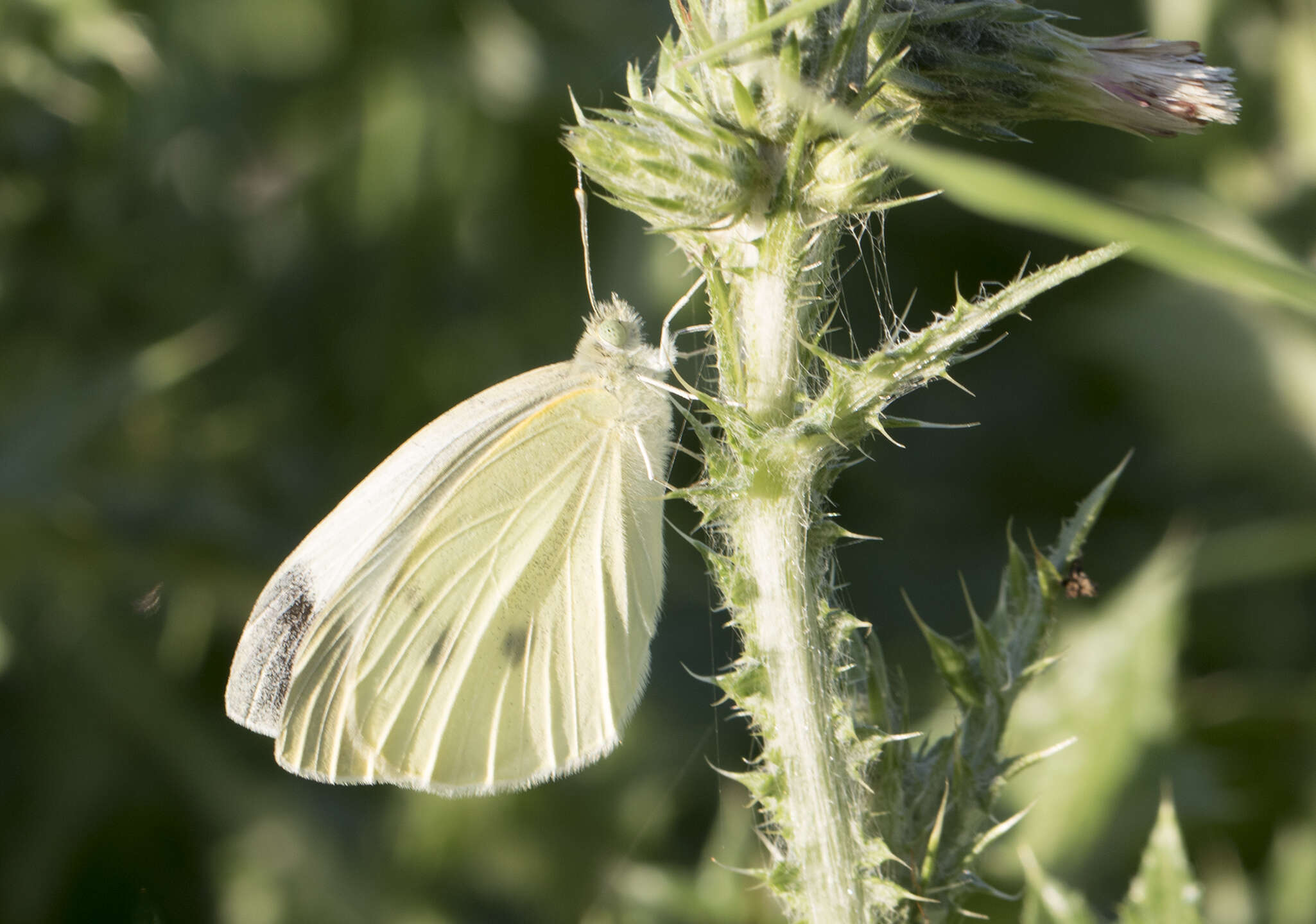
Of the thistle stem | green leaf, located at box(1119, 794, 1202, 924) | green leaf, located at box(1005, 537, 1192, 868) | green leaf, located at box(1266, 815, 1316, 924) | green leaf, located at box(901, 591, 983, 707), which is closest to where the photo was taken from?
the thistle stem

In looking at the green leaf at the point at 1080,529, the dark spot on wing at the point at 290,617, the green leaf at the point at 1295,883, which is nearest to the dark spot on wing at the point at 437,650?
the dark spot on wing at the point at 290,617

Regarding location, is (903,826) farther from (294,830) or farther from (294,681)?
(294,830)

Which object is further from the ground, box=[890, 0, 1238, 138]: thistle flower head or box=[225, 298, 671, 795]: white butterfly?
box=[890, 0, 1238, 138]: thistle flower head

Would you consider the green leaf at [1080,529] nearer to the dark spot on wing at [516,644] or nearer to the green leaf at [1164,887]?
the green leaf at [1164,887]

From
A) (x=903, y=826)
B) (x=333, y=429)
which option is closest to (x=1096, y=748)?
(x=903, y=826)

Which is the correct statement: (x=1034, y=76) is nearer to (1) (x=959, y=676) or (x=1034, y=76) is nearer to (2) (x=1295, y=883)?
(1) (x=959, y=676)

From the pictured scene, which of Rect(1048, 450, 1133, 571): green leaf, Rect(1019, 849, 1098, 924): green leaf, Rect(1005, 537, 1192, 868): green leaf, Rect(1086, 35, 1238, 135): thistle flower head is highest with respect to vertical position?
Rect(1086, 35, 1238, 135): thistle flower head

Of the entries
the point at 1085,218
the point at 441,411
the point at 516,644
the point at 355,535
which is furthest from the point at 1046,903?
the point at 441,411

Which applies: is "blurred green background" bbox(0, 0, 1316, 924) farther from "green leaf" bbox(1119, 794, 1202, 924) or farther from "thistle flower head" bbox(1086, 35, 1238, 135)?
"thistle flower head" bbox(1086, 35, 1238, 135)

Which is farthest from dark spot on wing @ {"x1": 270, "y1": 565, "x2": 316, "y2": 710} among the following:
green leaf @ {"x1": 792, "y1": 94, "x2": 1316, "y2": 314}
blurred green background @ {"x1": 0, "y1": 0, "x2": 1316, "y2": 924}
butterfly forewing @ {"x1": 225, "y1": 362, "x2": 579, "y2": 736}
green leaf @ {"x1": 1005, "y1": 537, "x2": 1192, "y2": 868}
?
green leaf @ {"x1": 792, "y1": 94, "x2": 1316, "y2": 314}
